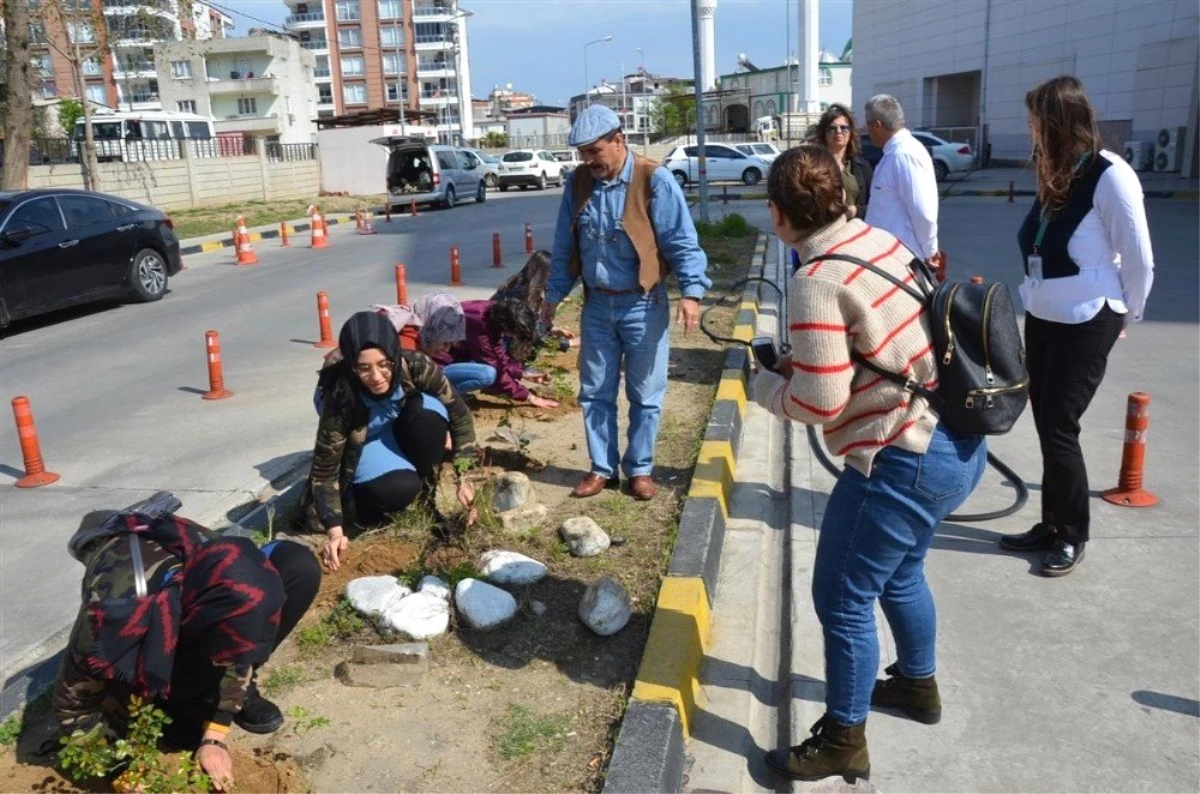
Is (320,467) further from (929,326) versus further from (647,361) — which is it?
(929,326)

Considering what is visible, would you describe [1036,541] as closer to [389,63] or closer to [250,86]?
[250,86]

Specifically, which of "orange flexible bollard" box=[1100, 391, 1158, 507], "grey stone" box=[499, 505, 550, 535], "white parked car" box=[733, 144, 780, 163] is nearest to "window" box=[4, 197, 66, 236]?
"grey stone" box=[499, 505, 550, 535]

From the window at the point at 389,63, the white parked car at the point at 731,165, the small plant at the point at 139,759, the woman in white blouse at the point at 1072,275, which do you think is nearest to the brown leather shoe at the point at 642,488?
the woman in white blouse at the point at 1072,275

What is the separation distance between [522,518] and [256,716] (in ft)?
5.59

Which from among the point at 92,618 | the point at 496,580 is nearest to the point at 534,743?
the point at 496,580

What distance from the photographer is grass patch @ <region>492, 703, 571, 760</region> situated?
10.4 ft

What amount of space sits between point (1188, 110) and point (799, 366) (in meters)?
31.4

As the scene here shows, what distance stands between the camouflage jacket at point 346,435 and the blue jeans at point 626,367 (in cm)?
71

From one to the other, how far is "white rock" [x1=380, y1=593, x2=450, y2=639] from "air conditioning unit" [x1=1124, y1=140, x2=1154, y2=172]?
103 feet

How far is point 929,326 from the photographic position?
2770 mm

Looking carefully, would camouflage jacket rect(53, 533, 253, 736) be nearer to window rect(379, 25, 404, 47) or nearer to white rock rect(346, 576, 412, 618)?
white rock rect(346, 576, 412, 618)

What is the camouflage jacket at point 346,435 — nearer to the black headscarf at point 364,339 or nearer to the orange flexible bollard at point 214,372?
the black headscarf at point 364,339

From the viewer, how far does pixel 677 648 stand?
3.62 meters

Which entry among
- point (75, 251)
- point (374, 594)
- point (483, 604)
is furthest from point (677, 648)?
point (75, 251)
